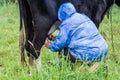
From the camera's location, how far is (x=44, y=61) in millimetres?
5605

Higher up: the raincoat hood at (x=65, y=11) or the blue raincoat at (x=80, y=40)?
the raincoat hood at (x=65, y=11)

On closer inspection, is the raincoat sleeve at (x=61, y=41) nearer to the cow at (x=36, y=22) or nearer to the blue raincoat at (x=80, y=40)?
the blue raincoat at (x=80, y=40)

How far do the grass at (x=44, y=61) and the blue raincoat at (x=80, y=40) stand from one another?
15 centimetres

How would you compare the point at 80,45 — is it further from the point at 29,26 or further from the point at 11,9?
the point at 11,9

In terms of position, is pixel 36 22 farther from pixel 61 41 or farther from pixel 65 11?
pixel 61 41

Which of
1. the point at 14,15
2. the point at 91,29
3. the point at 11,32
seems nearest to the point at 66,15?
the point at 91,29

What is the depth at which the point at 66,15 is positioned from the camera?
15.5 ft

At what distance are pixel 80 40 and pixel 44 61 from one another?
4.02 ft

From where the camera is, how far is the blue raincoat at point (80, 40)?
4.50m

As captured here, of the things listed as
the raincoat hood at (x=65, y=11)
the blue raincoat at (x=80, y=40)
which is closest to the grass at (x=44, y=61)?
the blue raincoat at (x=80, y=40)

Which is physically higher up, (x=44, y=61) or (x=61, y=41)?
(x=61, y=41)

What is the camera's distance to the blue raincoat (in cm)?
450

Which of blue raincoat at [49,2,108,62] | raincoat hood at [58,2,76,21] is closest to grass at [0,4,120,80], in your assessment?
blue raincoat at [49,2,108,62]

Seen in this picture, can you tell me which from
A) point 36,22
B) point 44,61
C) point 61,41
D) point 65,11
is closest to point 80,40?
point 61,41
